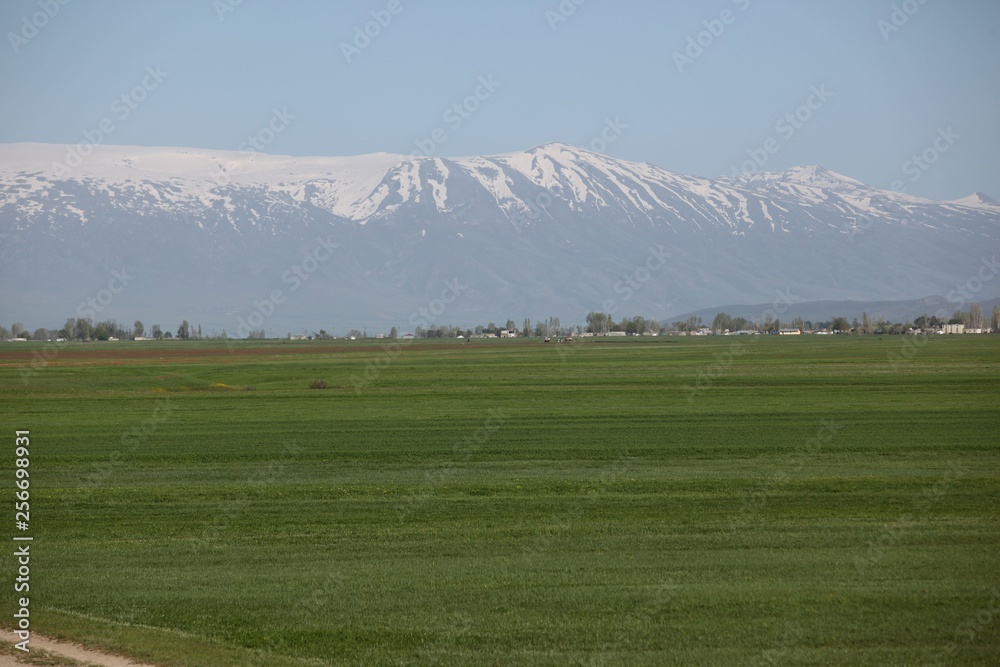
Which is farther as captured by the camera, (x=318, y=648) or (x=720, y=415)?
(x=720, y=415)

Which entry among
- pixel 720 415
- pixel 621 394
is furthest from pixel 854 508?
pixel 621 394

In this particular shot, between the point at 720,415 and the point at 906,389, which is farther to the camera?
the point at 906,389

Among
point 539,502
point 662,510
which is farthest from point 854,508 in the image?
point 539,502

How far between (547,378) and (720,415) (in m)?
26.6

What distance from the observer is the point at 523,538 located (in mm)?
16953

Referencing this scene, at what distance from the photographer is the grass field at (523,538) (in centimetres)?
1196

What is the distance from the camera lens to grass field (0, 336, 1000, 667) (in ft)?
39.2

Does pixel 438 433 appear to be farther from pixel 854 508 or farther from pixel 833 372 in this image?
pixel 833 372

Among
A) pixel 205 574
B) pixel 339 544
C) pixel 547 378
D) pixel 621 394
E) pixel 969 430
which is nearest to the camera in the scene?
pixel 205 574

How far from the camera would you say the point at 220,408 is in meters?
44.5

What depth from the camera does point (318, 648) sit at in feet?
38.7

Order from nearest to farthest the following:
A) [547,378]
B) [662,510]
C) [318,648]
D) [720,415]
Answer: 1. [318,648]
2. [662,510]
3. [720,415]
4. [547,378]

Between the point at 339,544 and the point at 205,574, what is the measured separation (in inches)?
97.3

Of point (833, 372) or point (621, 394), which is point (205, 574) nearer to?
point (621, 394)
